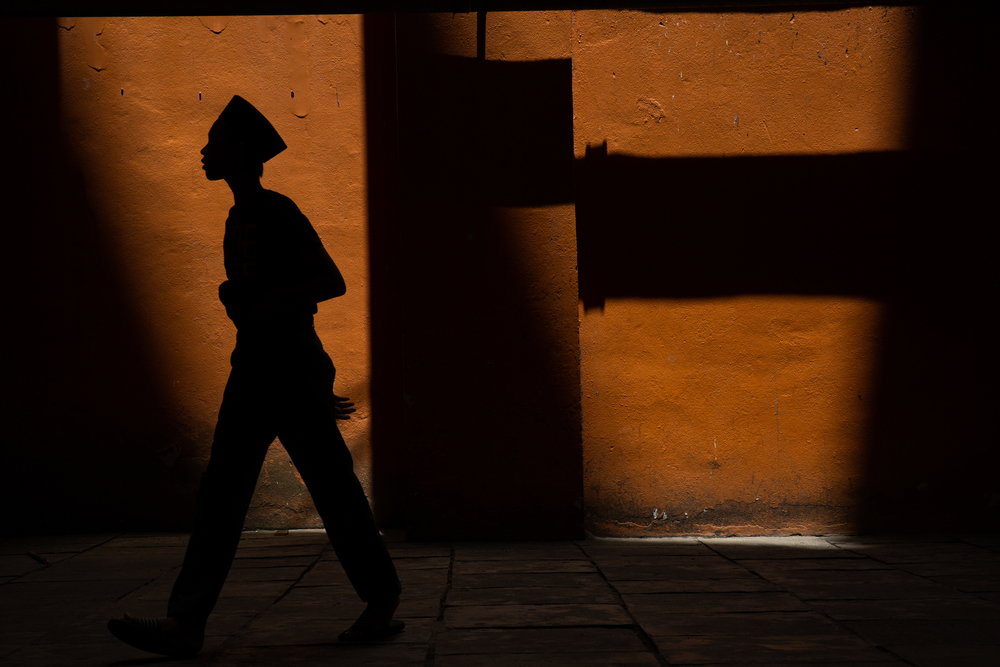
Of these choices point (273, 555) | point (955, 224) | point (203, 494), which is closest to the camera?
point (203, 494)

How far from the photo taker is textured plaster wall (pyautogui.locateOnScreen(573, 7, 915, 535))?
5.08 metres

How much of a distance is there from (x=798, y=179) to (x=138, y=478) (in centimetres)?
415

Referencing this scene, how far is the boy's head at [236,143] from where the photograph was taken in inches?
113

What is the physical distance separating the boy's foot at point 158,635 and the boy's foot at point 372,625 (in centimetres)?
45

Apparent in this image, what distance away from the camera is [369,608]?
115 inches

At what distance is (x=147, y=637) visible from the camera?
2.64 meters

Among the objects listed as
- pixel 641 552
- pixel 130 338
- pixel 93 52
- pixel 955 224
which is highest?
pixel 93 52

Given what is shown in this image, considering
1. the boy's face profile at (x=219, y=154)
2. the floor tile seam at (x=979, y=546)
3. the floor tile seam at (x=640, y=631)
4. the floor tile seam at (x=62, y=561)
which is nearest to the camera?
the floor tile seam at (x=640, y=631)

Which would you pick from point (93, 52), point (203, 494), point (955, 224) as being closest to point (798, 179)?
point (955, 224)

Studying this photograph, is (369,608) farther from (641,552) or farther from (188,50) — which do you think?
(188,50)

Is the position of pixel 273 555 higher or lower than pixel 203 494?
lower

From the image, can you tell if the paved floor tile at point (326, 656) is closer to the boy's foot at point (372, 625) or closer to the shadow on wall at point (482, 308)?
the boy's foot at point (372, 625)

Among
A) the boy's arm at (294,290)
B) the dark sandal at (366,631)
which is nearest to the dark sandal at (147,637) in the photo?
the dark sandal at (366,631)

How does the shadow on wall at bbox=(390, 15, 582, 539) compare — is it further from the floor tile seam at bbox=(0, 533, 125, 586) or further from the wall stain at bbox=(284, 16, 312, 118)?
the floor tile seam at bbox=(0, 533, 125, 586)
